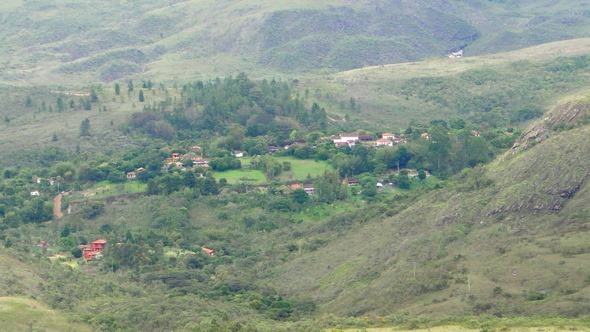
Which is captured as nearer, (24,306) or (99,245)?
(24,306)

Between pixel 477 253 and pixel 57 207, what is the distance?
35.9 meters

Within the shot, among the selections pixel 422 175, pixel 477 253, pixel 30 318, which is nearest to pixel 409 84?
pixel 422 175

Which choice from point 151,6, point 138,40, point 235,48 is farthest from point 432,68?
point 151,6

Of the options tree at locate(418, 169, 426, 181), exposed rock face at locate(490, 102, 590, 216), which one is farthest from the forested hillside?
tree at locate(418, 169, 426, 181)

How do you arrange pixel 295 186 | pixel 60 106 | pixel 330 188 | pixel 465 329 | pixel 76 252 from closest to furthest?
pixel 465 329, pixel 76 252, pixel 330 188, pixel 295 186, pixel 60 106

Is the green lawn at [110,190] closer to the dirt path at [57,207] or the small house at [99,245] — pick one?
the dirt path at [57,207]

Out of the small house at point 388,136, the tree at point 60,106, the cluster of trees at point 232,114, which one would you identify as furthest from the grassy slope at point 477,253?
the tree at point 60,106

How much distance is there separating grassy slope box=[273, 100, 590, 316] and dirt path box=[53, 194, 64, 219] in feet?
68.4

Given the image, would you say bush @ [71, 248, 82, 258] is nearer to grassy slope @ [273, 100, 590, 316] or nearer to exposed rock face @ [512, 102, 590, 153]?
grassy slope @ [273, 100, 590, 316]

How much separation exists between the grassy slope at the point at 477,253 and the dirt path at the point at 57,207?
20.9 meters

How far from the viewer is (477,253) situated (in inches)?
2446

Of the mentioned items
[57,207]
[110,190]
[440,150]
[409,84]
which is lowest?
[409,84]

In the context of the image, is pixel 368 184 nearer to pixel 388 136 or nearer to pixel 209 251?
pixel 388 136

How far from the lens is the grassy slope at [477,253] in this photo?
184ft
